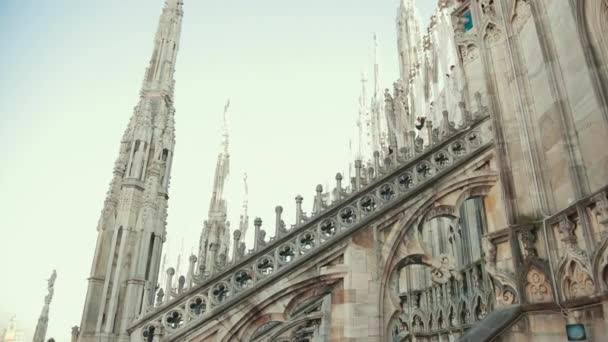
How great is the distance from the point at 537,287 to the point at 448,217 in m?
3.59

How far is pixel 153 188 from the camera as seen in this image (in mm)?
9586

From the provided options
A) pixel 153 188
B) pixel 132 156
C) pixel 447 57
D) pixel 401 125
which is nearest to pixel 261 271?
pixel 153 188

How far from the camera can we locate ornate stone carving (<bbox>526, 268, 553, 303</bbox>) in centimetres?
492

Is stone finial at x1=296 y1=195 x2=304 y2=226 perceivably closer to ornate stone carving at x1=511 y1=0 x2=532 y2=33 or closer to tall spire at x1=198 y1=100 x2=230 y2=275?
ornate stone carving at x1=511 y1=0 x2=532 y2=33

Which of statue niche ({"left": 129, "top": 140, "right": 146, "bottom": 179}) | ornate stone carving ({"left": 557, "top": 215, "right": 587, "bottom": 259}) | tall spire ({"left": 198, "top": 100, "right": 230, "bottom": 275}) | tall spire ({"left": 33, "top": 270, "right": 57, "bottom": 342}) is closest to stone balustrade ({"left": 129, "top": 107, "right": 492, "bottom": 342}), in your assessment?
statue niche ({"left": 129, "top": 140, "right": 146, "bottom": 179})

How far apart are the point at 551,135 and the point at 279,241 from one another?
4.45 meters

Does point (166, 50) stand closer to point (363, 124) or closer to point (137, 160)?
point (137, 160)

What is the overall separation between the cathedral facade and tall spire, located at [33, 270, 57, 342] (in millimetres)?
6903

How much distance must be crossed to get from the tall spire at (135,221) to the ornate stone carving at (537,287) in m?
5.70

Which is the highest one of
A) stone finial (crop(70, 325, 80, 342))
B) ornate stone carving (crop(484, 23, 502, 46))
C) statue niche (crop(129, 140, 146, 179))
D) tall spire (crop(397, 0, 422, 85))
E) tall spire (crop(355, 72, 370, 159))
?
tall spire (crop(355, 72, 370, 159))

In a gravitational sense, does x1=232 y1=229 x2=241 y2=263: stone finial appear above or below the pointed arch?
above

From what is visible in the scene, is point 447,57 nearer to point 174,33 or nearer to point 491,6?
point 174,33

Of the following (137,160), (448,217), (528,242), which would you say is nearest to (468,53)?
(448,217)

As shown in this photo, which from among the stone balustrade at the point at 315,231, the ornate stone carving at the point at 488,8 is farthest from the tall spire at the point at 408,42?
the ornate stone carving at the point at 488,8
